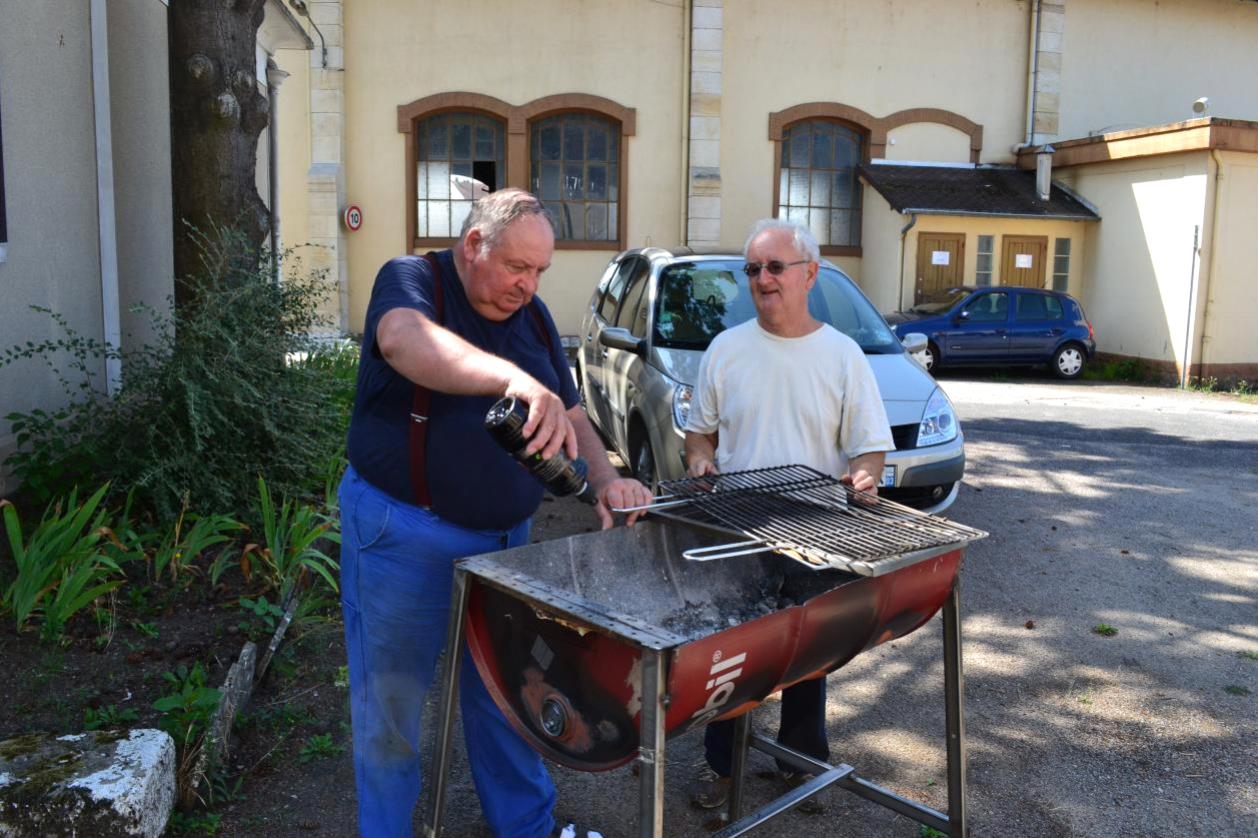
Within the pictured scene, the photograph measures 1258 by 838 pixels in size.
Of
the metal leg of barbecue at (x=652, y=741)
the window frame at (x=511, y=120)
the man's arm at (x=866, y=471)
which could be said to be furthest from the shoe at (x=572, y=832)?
the window frame at (x=511, y=120)

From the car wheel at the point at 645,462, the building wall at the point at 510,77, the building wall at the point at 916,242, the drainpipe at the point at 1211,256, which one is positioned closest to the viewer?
the car wheel at the point at 645,462

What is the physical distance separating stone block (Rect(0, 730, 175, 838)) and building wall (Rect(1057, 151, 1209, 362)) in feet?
58.6

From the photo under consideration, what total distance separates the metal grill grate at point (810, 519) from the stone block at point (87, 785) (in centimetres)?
169

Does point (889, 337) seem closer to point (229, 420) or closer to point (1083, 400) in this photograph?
point (229, 420)

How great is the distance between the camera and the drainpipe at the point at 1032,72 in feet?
67.9

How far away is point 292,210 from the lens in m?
19.0

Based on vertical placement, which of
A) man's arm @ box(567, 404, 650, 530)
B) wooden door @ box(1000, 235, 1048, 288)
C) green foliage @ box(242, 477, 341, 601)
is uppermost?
wooden door @ box(1000, 235, 1048, 288)

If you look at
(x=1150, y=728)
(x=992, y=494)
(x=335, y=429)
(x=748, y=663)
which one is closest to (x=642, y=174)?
(x=992, y=494)

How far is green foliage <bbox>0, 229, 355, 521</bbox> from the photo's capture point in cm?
541

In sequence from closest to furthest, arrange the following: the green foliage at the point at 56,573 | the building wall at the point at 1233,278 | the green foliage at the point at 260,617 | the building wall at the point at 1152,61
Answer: the green foliage at the point at 56,573, the green foliage at the point at 260,617, the building wall at the point at 1233,278, the building wall at the point at 1152,61

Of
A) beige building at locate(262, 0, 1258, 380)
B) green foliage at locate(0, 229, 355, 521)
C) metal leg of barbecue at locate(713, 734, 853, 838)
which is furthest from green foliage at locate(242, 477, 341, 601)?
beige building at locate(262, 0, 1258, 380)

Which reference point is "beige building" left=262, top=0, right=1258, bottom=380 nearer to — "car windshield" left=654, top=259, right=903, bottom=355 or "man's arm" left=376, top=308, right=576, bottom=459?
"car windshield" left=654, top=259, right=903, bottom=355

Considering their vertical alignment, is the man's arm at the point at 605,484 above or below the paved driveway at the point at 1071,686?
above

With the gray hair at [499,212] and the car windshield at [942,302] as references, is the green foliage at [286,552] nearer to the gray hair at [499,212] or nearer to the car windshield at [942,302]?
the gray hair at [499,212]
